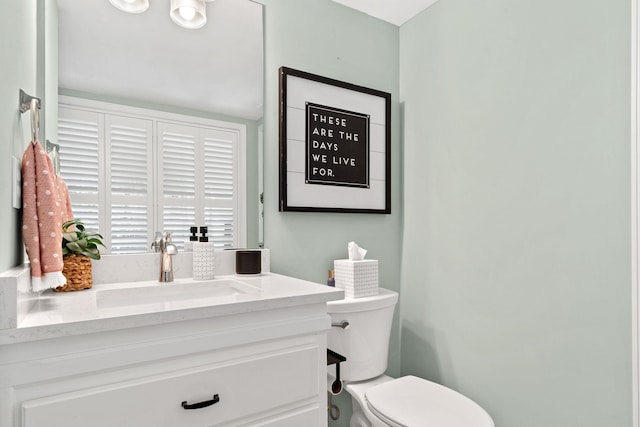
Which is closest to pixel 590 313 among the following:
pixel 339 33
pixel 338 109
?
pixel 338 109

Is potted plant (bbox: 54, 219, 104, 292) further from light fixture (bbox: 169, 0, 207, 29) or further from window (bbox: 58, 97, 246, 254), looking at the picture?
light fixture (bbox: 169, 0, 207, 29)

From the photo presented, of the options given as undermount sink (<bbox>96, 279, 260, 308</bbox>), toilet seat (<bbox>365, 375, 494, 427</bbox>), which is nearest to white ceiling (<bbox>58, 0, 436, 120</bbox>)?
undermount sink (<bbox>96, 279, 260, 308</bbox>)

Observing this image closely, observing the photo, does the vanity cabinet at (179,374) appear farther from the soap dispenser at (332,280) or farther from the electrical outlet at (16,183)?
the soap dispenser at (332,280)

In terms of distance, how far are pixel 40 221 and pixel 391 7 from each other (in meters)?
1.81

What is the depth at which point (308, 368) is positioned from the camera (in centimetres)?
107

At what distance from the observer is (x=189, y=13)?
4.75 feet

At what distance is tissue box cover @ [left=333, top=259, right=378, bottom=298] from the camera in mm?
1597

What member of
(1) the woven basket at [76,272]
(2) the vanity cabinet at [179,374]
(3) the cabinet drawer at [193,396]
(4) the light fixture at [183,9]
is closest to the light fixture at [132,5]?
(4) the light fixture at [183,9]

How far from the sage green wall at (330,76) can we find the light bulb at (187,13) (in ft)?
1.07

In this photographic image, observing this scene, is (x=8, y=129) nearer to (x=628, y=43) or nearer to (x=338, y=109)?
(x=338, y=109)

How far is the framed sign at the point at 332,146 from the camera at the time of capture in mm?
1656

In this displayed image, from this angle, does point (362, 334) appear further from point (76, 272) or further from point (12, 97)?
point (12, 97)

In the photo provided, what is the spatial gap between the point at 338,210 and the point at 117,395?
1.19m

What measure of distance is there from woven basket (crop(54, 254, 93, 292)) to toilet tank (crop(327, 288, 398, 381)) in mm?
861
